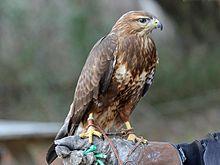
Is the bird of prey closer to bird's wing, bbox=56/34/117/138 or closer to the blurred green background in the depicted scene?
bird's wing, bbox=56/34/117/138

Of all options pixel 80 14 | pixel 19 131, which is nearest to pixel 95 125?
pixel 19 131

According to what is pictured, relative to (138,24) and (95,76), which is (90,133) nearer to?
(95,76)

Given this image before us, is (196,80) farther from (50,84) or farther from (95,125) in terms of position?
(95,125)

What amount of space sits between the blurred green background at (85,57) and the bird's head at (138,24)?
416cm

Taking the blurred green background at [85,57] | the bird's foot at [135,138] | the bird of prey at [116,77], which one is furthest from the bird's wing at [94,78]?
the blurred green background at [85,57]

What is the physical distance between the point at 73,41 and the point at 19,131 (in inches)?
107

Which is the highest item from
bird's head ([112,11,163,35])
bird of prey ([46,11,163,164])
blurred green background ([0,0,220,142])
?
blurred green background ([0,0,220,142])

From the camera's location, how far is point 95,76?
300 cm

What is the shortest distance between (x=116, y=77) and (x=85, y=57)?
183 inches

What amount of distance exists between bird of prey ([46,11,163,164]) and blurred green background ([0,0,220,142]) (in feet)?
13.8

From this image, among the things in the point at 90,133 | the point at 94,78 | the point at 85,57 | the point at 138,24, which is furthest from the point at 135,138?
the point at 85,57

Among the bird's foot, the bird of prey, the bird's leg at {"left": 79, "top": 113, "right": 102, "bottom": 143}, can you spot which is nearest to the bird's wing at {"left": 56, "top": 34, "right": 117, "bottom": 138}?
the bird of prey

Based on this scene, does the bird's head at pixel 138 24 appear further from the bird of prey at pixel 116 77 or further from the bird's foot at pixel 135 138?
the bird's foot at pixel 135 138

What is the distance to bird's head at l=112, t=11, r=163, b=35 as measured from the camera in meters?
3.07
